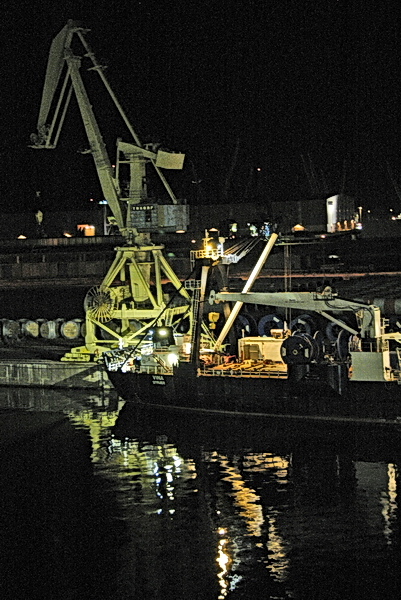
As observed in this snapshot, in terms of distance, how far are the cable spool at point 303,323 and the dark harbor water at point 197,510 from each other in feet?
37.0

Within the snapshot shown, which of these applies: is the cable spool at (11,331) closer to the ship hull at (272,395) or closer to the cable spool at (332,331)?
the ship hull at (272,395)

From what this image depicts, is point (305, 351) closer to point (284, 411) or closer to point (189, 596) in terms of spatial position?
point (284, 411)

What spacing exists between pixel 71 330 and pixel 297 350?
17323 millimetres

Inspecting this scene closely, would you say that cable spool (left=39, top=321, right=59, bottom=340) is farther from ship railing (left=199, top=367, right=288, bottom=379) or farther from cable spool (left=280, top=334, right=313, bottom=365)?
cable spool (left=280, top=334, right=313, bottom=365)

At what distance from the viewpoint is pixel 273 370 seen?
3338 centimetres

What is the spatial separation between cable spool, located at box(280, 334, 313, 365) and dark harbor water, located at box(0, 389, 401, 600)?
2709mm

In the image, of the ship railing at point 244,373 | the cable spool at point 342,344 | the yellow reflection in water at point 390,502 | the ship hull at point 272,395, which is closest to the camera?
the yellow reflection in water at point 390,502

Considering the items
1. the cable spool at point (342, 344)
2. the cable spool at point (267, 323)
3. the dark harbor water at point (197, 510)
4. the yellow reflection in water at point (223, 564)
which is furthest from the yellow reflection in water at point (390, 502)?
the cable spool at point (267, 323)

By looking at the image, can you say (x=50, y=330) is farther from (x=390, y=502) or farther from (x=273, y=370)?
(x=390, y=502)

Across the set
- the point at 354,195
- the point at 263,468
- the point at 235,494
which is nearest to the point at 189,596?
the point at 235,494

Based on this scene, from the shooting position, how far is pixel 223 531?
21875mm

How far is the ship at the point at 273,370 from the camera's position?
1235 inches

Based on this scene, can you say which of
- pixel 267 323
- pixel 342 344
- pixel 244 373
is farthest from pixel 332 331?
pixel 244 373

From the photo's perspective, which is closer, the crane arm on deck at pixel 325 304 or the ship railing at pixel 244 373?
the crane arm on deck at pixel 325 304
